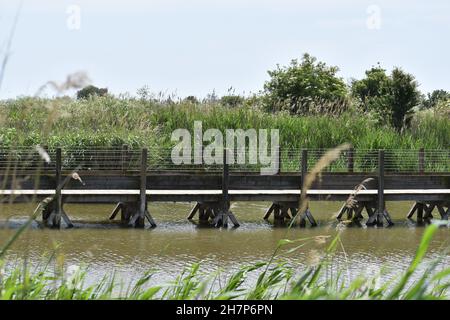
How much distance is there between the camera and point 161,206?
69.6ft

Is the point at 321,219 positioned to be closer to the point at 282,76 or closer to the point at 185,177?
the point at 185,177

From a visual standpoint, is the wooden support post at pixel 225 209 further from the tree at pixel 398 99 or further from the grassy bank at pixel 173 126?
the tree at pixel 398 99

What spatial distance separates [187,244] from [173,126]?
34.8ft

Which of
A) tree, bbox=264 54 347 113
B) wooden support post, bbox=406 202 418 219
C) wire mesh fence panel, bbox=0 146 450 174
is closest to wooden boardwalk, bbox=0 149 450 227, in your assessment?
wooden support post, bbox=406 202 418 219

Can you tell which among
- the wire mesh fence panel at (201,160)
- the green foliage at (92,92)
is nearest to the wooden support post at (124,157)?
the wire mesh fence panel at (201,160)

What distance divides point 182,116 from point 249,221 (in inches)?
314

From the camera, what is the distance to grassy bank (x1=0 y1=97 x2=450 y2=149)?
23484 mm

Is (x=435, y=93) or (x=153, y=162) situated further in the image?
(x=435, y=93)

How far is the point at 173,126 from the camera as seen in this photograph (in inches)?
1006

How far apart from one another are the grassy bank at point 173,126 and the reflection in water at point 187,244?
3840 mm

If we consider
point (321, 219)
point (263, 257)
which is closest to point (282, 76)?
point (321, 219)

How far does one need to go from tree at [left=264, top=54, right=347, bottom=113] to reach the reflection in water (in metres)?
18.2

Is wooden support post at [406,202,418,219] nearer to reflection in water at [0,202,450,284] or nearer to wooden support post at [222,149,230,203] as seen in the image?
reflection in water at [0,202,450,284]
